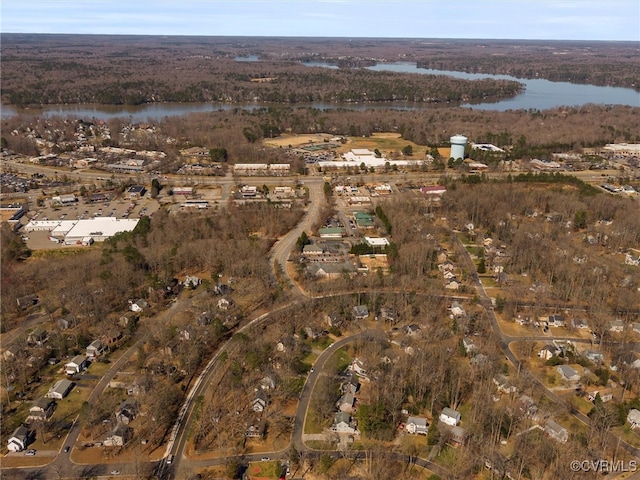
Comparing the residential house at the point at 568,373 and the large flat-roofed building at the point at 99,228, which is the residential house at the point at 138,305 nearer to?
the large flat-roofed building at the point at 99,228

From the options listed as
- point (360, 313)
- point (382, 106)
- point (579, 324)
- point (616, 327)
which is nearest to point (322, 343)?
point (360, 313)

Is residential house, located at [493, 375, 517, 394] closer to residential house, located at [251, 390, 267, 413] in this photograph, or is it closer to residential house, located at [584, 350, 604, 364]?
residential house, located at [584, 350, 604, 364]

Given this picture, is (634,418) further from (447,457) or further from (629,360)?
(447,457)

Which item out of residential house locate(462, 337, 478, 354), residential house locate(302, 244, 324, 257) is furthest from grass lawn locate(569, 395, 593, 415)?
residential house locate(302, 244, 324, 257)

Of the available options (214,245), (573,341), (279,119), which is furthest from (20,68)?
(573,341)

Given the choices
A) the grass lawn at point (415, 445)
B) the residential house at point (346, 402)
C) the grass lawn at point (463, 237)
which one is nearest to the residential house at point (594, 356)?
the grass lawn at point (415, 445)

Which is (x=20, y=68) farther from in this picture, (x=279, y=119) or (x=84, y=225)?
(x=84, y=225)
